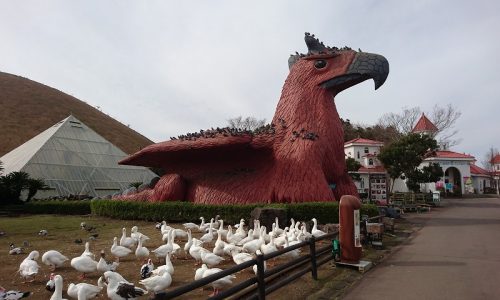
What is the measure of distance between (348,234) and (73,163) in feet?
113

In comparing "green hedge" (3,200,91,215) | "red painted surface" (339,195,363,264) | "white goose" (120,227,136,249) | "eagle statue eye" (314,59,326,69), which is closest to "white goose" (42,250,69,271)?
"white goose" (120,227,136,249)

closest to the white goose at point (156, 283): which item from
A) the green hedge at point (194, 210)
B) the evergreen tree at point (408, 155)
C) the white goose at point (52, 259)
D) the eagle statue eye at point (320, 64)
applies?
the white goose at point (52, 259)

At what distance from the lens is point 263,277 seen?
5.52 m

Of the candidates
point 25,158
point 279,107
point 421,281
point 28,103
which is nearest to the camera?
point 421,281

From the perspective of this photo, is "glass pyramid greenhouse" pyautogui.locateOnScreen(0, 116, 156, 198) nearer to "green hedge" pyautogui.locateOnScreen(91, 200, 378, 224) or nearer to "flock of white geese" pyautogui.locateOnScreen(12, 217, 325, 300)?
"green hedge" pyautogui.locateOnScreen(91, 200, 378, 224)

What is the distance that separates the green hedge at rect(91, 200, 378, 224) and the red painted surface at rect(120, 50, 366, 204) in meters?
1.14

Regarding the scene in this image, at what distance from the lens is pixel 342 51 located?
17172 millimetres

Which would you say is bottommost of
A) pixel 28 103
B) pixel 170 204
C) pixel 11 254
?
pixel 11 254

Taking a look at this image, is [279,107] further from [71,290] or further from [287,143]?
[71,290]

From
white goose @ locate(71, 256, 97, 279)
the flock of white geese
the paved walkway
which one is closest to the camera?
the flock of white geese

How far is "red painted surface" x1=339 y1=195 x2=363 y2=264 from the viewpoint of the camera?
8.45 metres

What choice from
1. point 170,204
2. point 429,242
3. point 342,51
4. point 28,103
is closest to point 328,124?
point 342,51

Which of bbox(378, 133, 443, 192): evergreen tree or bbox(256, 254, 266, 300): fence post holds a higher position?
bbox(378, 133, 443, 192): evergreen tree

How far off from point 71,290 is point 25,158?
3386cm
